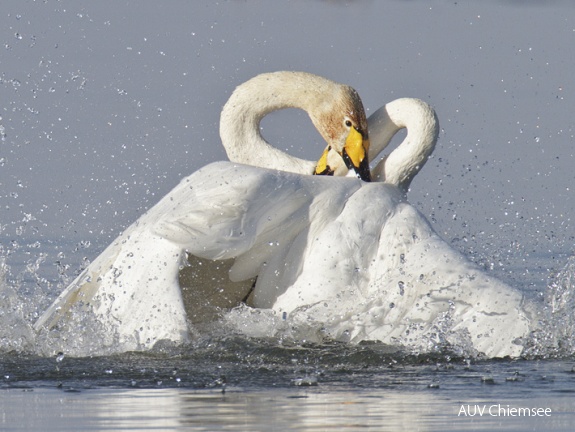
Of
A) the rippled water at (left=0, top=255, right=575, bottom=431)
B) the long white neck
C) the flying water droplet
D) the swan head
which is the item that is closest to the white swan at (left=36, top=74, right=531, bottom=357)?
the flying water droplet

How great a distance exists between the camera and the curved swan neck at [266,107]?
10.5 meters

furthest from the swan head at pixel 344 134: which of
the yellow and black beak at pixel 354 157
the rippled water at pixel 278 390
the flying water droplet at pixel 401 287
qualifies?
the rippled water at pixel 278 390

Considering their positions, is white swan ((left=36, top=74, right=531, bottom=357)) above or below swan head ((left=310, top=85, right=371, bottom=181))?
below

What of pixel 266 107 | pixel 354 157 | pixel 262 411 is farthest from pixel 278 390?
pixel 266 107

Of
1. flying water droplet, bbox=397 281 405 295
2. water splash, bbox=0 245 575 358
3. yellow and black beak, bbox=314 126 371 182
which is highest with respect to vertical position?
yellow and black beak, bbox=314 126 371 182

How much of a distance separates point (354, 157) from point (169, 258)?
2.65m

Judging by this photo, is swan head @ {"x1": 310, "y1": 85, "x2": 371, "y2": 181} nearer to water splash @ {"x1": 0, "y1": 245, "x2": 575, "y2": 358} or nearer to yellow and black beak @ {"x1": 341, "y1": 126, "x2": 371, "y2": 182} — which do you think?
yellow and black beak @ {"x1": 341, "y1": 126, "x2": 371, "y2": 182}

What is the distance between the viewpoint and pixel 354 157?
1019cm

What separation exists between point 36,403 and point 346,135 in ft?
14.4

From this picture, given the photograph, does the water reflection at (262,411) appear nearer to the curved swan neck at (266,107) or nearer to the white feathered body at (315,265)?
the white feathered body at (315,265)

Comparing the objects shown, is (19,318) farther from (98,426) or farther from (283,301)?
(98,426)

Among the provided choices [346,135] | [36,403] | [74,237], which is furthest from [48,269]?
[36,403]

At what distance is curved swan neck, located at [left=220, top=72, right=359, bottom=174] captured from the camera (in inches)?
413

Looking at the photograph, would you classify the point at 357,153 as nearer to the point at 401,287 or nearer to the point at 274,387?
the point at 401,287
